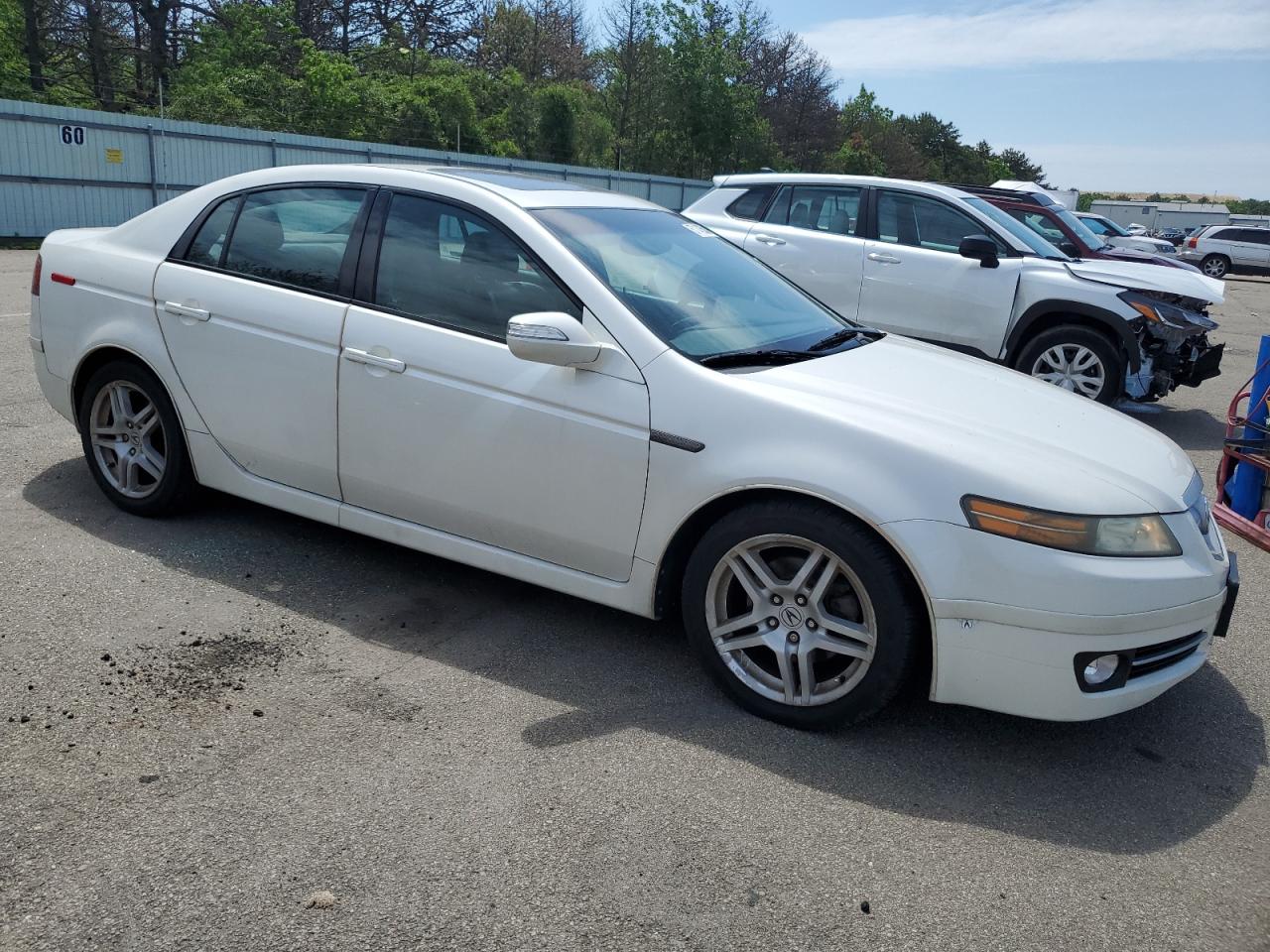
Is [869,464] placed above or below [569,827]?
above

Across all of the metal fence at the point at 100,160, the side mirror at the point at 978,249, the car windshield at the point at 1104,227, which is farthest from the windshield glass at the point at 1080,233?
the car windshield at the point at 1104,227

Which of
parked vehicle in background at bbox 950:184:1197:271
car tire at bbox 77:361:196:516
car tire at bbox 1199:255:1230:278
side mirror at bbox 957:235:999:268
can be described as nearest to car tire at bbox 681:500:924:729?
car tire at bbox 77:361:196:516

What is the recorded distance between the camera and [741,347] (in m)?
3.91

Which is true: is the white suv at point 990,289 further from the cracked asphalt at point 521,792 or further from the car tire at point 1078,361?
the cracked asphalt at point 521,792

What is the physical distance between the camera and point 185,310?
463 centimetres

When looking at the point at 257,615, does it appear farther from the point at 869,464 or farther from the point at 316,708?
the point at 869,464

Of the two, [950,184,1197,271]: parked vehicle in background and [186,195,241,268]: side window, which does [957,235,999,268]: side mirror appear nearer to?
[950,184,1197,271]: parked vehicle in background

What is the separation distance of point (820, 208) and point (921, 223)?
0.91 meters

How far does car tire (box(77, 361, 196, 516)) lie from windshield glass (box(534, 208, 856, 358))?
2.03 m

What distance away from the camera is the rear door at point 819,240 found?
9.32 metres

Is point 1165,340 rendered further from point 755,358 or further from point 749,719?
point 749,719

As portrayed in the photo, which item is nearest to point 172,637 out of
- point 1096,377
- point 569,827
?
point 569,827

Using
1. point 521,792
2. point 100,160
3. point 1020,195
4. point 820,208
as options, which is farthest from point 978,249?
point 100,160

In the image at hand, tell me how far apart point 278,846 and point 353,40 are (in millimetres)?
46312
